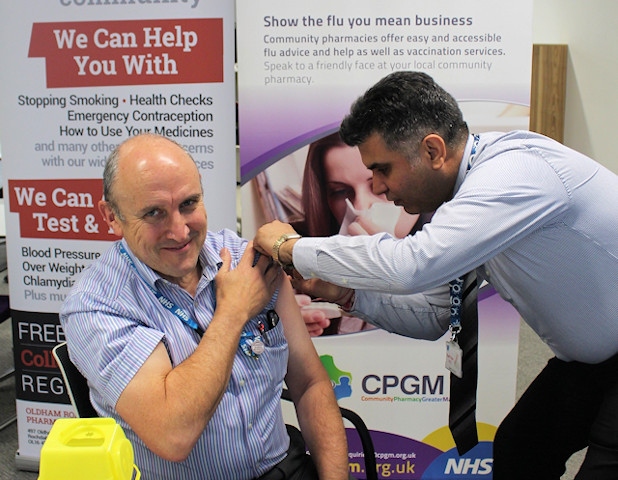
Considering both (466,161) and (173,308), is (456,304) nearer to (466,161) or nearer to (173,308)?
(466,161)

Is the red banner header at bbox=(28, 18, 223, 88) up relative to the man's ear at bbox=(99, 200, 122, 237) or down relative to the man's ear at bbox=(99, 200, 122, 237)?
up

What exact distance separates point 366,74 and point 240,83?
0.52m

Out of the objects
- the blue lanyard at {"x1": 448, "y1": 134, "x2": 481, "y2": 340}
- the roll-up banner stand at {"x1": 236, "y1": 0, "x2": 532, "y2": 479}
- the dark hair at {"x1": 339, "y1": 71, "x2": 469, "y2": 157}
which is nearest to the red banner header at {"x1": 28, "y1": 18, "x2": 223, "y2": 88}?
the roll-up banner stand at {"x1": 236, "y1": 0, "x2": 532, "y2": 479}

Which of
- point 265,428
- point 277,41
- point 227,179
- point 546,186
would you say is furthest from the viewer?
point 227,179

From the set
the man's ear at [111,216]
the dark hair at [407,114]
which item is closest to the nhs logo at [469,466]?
the dark hair at [407,114]

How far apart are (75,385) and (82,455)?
1064mm

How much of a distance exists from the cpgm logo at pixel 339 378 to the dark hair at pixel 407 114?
52.4 inches

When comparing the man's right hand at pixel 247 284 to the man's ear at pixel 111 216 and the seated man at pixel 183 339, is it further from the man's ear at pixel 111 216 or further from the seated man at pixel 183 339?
the man's ear at pixel 111 216

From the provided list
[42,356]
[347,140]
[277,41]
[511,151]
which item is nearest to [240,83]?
[277,41]

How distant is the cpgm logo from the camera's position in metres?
2.74

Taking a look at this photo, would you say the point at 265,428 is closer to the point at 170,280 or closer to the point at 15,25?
the point at 170,280

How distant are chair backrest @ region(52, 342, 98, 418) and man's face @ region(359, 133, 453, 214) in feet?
3.13

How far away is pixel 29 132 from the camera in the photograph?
8.91 feet

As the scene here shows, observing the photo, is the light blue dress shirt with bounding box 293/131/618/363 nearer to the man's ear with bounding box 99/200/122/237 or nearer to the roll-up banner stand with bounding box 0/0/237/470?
the man's ear with bounding box 99/200/122/237
